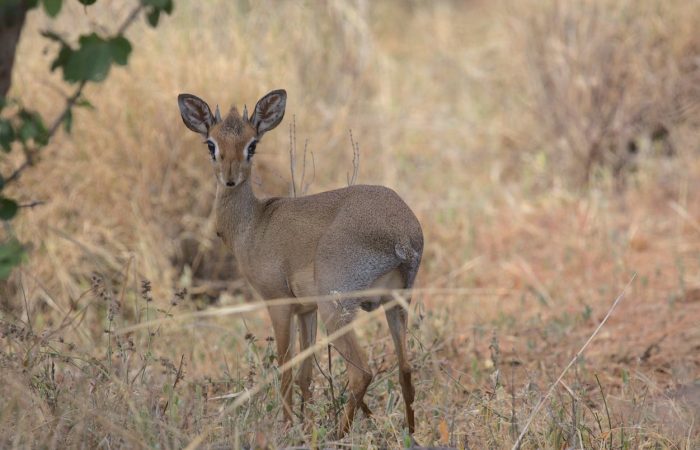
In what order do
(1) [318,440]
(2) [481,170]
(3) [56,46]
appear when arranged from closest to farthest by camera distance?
(1) [318,440]
(3) [56,46]
(2) [481,170]

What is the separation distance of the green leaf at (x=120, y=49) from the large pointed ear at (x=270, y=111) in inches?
26.0

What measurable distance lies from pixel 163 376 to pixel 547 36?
18.2ft

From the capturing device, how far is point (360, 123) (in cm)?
847

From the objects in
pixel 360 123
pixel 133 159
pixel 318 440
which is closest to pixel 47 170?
pixel 133 159

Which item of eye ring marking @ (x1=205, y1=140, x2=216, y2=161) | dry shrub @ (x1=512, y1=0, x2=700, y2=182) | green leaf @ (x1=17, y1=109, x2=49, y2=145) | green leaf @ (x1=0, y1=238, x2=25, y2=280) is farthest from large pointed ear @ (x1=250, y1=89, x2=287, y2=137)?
dry shrub @ (x1=512, y1=0, x2=700, y2=182)

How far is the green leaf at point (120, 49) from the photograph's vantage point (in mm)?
3936

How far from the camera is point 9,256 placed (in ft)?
10.7

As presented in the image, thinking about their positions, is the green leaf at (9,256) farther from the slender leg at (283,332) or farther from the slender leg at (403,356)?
the slender leg at (403,356)

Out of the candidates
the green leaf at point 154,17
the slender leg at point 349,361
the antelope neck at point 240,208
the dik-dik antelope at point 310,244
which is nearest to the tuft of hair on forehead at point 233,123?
the dik-dik antelope at point 310,244

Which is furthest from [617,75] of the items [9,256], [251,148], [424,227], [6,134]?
[9,256]

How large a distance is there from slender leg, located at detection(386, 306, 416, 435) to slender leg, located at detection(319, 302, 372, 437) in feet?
0.48

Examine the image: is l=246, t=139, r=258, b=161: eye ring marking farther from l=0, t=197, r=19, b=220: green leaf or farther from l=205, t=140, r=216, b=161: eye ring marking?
l=0, t=197, r=19, b=220: green leaf

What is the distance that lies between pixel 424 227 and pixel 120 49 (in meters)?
4.46

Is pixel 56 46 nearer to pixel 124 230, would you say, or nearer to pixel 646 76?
pixel 124 230
